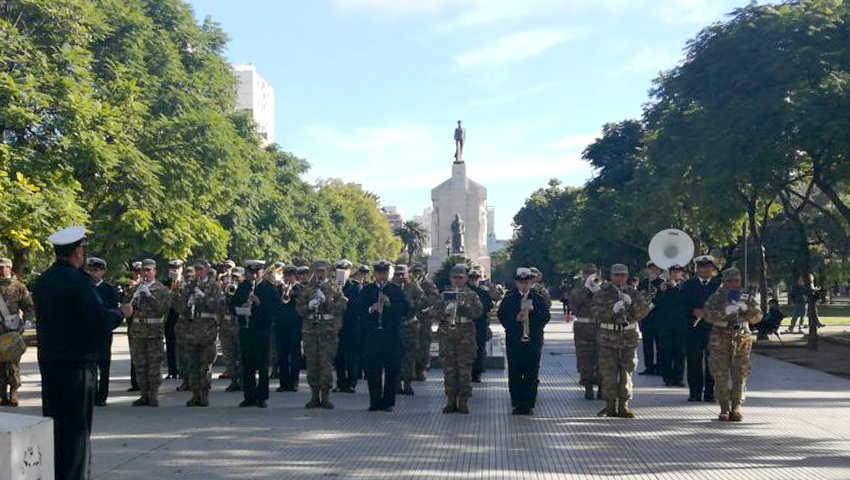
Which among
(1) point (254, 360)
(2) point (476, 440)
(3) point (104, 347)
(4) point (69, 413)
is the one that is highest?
(3) point (104, 347)

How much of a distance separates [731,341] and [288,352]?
7321 millimetres

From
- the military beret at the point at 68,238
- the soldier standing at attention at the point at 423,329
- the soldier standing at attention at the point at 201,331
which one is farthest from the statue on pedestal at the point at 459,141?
the military beret at the point at 68,238

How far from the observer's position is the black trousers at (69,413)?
756cm

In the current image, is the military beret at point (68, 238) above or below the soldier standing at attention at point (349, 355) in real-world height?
above

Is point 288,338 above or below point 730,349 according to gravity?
above

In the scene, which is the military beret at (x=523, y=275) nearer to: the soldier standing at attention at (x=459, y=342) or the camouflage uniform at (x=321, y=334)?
the soldier standing at attention at (x=459, y=342)

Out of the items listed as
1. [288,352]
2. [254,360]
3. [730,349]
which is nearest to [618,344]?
[730,349]

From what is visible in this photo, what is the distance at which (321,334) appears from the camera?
13.9 meters

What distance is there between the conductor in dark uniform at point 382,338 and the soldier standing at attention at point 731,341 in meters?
4.17

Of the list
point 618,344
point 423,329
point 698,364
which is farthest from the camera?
point 423,329

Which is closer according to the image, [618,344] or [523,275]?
[618,344]

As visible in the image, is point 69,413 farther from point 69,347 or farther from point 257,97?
point 257,97

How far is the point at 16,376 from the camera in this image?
46.3 ft

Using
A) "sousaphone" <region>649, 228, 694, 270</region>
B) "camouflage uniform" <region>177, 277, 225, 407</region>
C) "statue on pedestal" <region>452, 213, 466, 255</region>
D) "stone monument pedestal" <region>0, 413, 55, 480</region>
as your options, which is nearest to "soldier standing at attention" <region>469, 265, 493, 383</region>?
"sousaphone" <region>649, 228, 694, 270</region>
